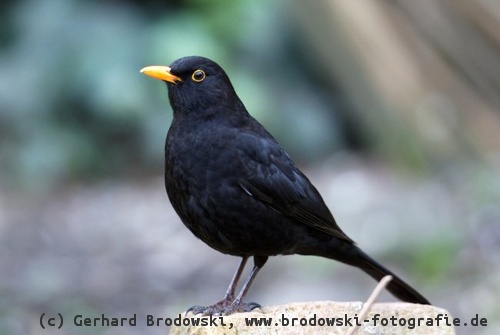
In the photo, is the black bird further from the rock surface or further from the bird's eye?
the rock surface

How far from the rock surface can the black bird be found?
0.24 m

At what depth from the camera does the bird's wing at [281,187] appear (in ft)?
15.5

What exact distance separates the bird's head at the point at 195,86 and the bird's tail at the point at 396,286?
3.70 ft

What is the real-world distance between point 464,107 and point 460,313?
3167 millimetres

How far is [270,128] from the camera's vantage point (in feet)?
37.0

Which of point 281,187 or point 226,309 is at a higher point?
point 281,187

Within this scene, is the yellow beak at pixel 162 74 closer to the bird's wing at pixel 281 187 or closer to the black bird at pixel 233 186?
Answer: the black bird at pixel 233 186

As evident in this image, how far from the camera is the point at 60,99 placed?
11695 mm

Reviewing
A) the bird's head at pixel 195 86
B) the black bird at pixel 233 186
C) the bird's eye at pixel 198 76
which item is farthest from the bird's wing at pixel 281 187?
the bird's eye at pixel 198 76

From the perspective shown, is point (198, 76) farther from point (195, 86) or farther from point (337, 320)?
point (337, 320)

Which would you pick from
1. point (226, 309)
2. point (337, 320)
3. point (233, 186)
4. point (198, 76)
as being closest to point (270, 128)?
point (198, 76)

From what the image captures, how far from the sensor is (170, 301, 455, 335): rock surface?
4125 mm

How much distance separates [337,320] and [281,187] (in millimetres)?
917

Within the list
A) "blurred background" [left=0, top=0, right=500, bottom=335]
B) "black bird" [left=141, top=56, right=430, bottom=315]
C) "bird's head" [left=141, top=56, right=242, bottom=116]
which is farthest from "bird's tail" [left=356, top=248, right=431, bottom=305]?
"blurred background" [left=0, top=0, right=500, bottom=335]
